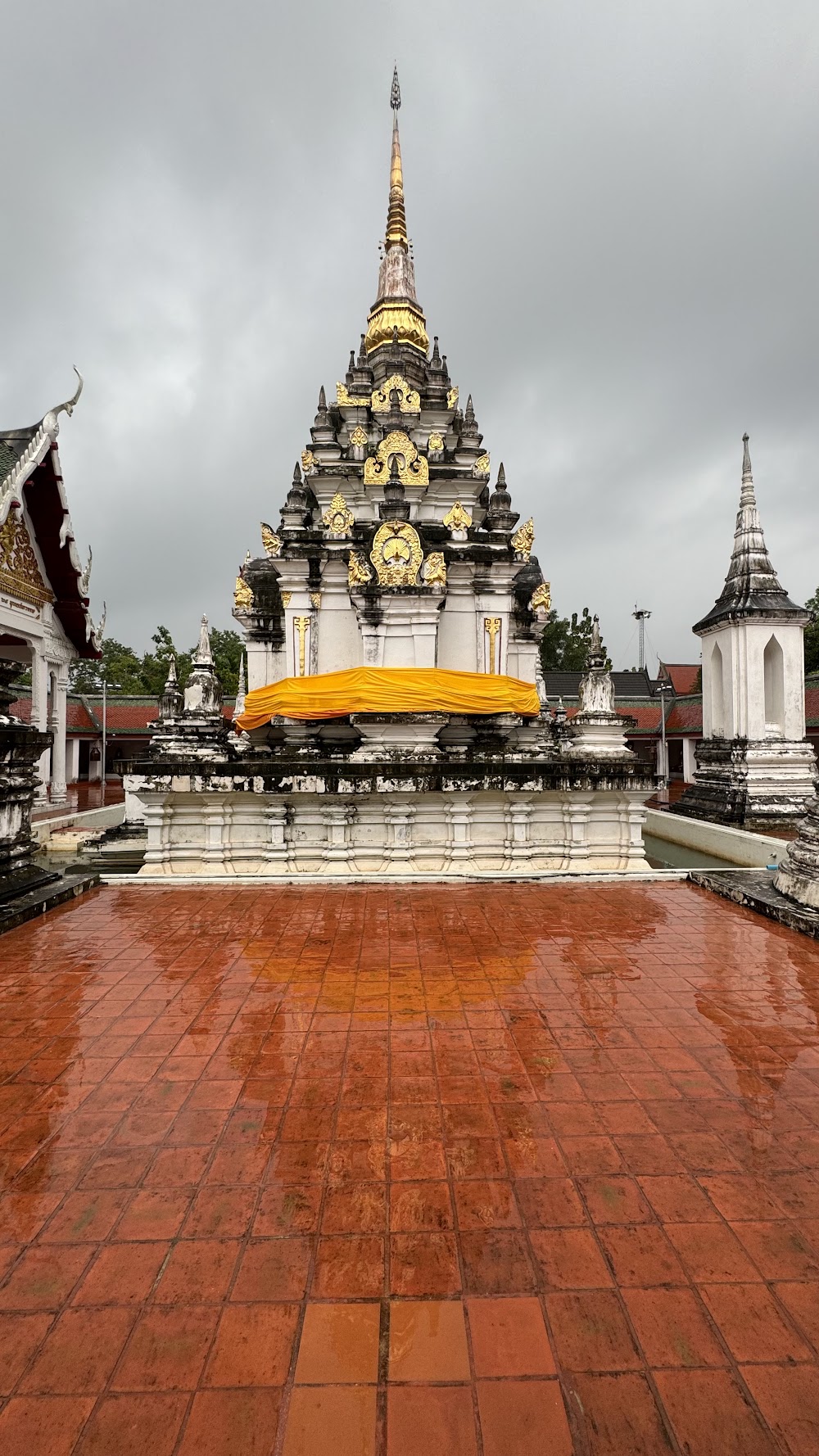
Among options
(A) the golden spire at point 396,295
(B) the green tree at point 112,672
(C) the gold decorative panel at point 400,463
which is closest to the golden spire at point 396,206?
(A) the golden spire at point 396,295

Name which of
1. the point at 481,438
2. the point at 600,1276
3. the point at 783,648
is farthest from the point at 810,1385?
the point at 783,648

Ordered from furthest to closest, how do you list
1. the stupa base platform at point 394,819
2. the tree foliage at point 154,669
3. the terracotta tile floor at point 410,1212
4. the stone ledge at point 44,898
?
the tree foliage at point 154,669, the stupa base platform at point 394,819, the stone ledge at point 44,898, the terracotta tile floor at point 410,1212

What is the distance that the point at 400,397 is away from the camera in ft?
46.9

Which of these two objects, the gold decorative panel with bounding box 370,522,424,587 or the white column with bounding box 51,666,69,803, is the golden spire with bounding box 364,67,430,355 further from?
the white column with bounding box 51,666,69,803

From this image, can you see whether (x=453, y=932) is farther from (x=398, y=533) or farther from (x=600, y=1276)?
(x=398, y=533)

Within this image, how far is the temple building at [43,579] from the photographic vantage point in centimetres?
1673

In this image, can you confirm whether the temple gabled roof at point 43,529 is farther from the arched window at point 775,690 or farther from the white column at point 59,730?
the arched window at point 775,690

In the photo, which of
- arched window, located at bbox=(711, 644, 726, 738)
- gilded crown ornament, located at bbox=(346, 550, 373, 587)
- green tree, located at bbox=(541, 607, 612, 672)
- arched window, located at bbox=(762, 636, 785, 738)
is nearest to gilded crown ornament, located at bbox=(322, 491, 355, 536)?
gilded crown ornament, located at bbox=(346, 550, 373, 587)

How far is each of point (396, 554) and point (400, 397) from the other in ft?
17.2

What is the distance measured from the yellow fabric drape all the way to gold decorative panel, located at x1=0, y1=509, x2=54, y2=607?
10.9 metres

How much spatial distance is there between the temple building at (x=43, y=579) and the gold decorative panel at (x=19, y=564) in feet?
0.07

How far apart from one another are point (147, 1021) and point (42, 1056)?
69cm

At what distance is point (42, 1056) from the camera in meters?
4.29

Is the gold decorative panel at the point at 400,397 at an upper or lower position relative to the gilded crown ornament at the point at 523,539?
upper
